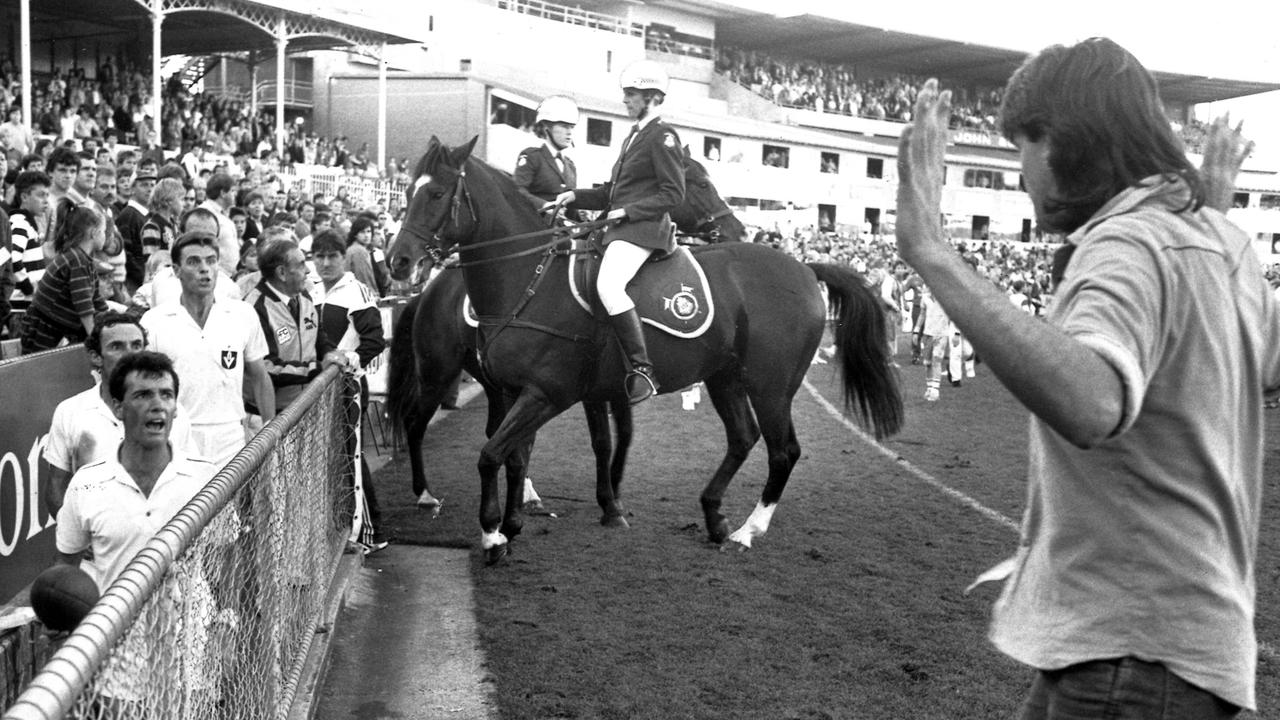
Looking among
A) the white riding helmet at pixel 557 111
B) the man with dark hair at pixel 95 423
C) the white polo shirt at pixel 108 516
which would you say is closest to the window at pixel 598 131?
the white riding helmet at pixel 557 111

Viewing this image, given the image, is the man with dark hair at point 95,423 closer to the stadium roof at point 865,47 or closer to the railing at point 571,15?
the railing at point 571,15

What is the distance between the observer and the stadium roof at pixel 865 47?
59.2 metres

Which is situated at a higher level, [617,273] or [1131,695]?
[617,273]

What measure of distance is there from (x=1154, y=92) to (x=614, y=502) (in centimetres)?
652

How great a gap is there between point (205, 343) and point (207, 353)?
45 millimetres

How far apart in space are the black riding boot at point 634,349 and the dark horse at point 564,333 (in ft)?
0.48

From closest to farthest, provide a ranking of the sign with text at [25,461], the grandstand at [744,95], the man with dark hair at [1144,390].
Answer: the man with dark hair at [1144,390] < the sign with text at [25,461] < the grandstand at [744,95]

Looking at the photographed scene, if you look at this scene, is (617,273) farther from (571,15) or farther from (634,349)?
(571,15)

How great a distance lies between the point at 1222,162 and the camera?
2.45 m

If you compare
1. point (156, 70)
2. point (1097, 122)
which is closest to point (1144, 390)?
point (1097, 122)

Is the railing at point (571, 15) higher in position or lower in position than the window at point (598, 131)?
higher

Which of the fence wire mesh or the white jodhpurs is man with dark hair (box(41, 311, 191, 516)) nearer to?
the fence wire mesh

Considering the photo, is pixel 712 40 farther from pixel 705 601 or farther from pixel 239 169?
pixel 705 601

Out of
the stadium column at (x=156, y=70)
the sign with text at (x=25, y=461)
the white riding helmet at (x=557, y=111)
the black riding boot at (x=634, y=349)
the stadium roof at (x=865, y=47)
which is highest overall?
the stadium roof at (x=865, y=47)
